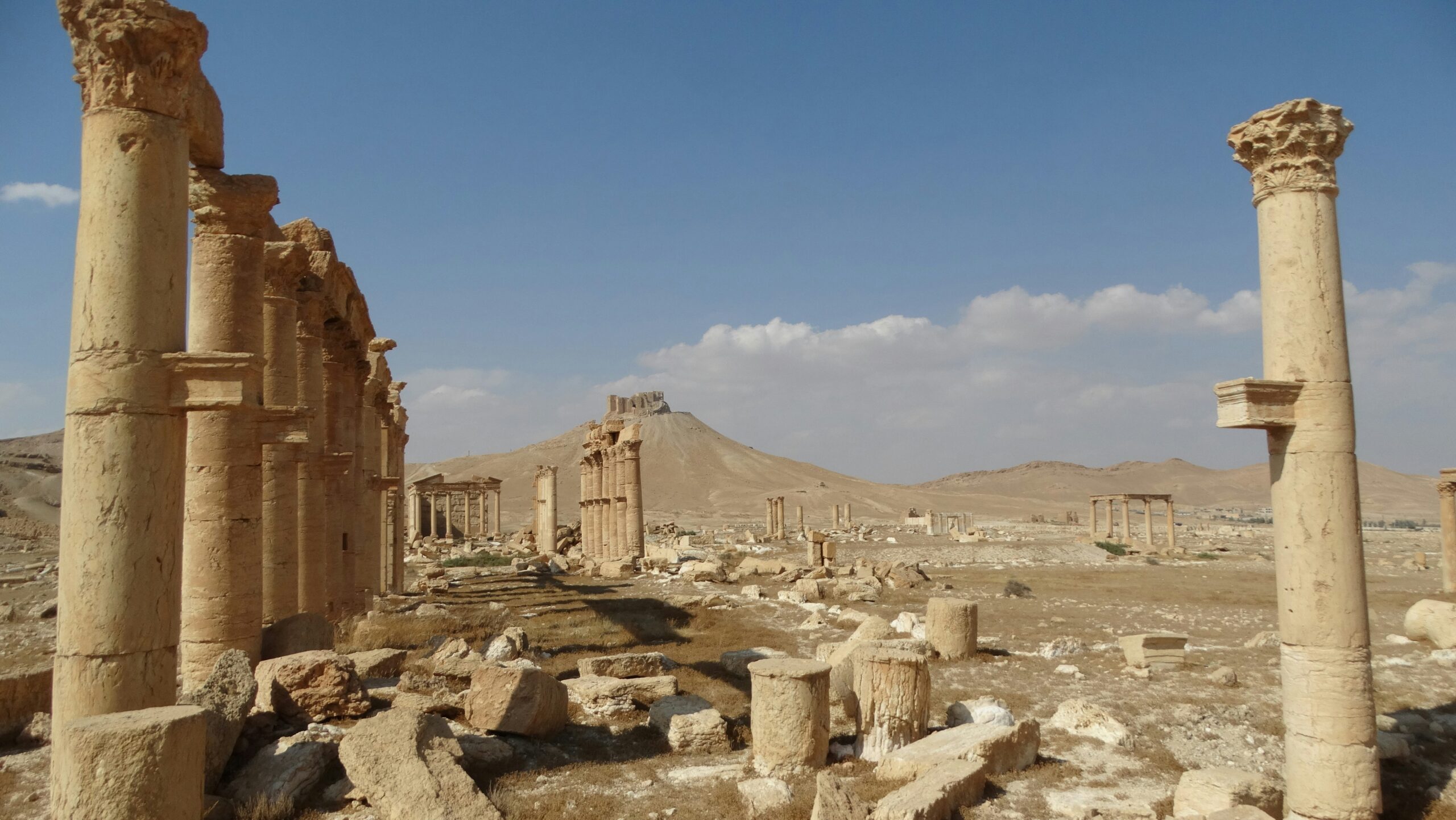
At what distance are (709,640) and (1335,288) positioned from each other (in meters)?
10.9

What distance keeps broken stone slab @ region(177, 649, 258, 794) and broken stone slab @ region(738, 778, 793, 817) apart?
403 centimetres

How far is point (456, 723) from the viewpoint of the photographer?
8.55 metres

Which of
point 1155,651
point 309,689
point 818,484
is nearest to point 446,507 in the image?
point 309,689

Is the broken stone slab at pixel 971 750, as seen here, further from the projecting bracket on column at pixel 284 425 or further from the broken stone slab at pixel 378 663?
the projecting bracket on column at pixel 284 425

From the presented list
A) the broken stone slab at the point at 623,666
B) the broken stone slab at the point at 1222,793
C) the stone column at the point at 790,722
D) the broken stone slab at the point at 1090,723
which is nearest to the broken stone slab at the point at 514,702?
the broken stone slab at the point at 623,666

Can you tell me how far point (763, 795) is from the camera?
685 centimetres

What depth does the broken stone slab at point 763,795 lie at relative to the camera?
6676mm

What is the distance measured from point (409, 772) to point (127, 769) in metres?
1.74

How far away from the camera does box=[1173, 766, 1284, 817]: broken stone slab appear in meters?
6.37

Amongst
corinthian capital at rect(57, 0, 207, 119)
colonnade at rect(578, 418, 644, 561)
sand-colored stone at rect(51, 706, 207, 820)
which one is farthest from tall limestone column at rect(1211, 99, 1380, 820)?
colonnade at rect(578, 418, 644, 561)

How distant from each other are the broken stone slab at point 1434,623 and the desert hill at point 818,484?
215 ft

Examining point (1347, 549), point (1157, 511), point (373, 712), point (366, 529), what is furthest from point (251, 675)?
point (1157, 511)

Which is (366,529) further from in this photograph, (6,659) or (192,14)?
(192,14)

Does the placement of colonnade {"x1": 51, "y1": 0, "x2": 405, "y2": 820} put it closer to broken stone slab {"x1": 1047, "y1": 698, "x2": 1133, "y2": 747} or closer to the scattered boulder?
the scattered boulder
